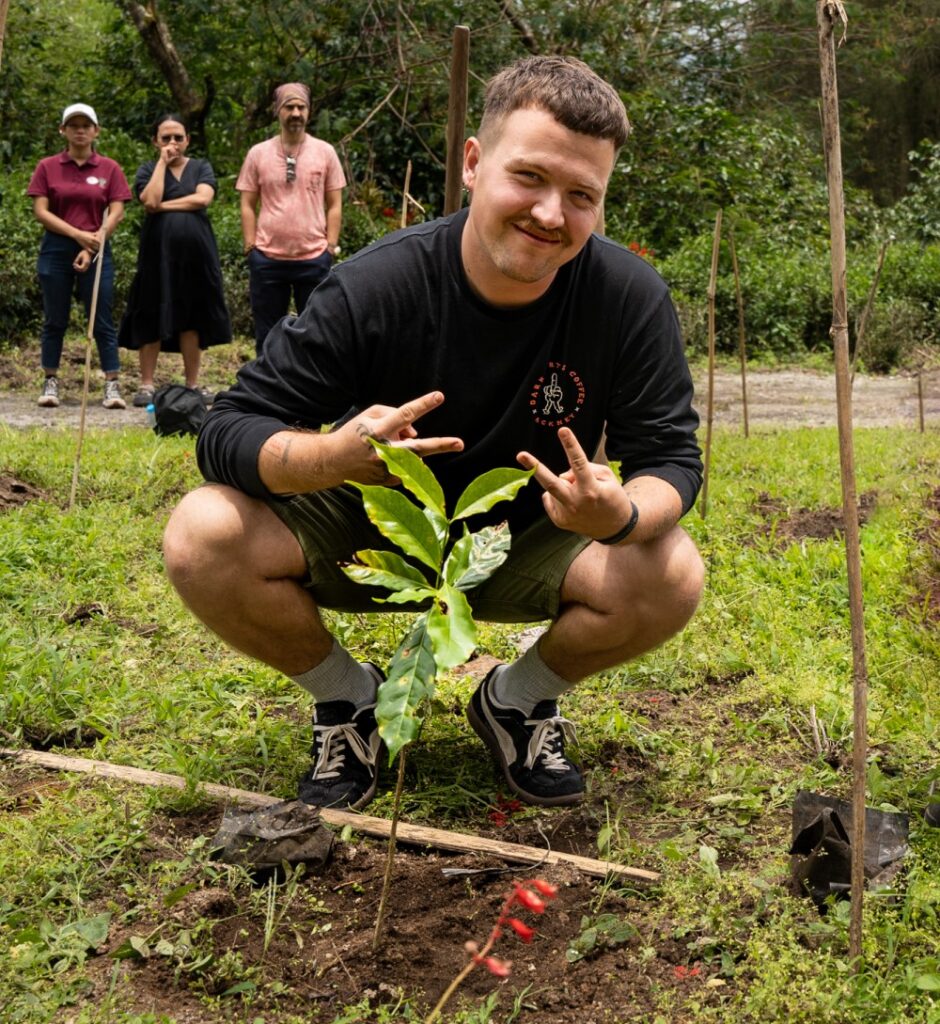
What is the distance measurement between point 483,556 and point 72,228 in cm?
598

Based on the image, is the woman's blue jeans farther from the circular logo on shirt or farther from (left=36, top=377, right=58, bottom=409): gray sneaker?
the circular logo on shirt

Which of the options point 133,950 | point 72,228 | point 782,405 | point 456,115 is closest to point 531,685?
point 133,950

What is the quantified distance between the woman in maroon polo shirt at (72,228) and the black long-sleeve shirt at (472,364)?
16.6 feet

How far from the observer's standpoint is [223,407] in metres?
2.53

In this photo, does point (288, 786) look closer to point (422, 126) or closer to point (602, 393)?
point (602, 393)

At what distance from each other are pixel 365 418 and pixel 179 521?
59 cm

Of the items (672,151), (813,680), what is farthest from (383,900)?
(672,151)

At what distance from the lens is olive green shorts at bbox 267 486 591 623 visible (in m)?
2.57

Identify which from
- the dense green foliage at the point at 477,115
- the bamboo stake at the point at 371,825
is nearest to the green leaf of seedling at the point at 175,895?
the bamboo stake at the point at 371,825

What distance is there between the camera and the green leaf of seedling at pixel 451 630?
1726mm

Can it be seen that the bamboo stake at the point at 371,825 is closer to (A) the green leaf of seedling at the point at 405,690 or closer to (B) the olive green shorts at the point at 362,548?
(B) the olive green shorts at the point at 362,548

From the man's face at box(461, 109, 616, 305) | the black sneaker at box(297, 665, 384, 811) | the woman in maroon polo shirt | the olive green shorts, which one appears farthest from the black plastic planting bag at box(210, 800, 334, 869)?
the woman in maroon polo shirt

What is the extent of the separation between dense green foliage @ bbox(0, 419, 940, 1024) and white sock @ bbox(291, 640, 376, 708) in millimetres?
198

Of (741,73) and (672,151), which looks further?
(741,73)
